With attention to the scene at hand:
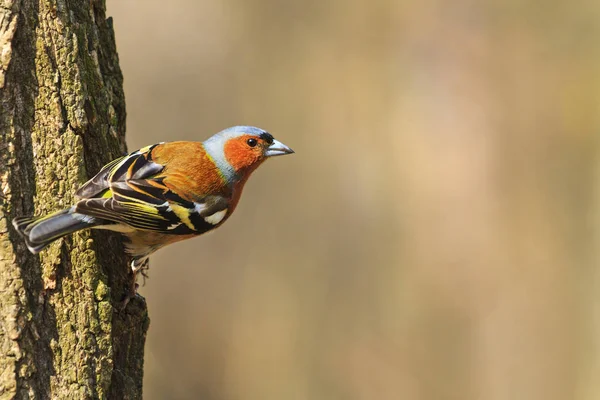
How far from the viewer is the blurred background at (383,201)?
8.04 metres

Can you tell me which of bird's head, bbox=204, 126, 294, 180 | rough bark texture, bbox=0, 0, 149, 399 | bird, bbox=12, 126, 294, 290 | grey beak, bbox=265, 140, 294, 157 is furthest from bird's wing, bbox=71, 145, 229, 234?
grey beak, bbox=265, 140, 294, 157

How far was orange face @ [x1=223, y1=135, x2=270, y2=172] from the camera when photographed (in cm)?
435

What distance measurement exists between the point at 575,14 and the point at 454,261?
10.7ft

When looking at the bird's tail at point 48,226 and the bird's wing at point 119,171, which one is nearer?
the bird's tail at point 48,226

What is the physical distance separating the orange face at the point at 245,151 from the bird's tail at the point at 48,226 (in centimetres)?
135

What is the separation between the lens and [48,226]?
2947mm

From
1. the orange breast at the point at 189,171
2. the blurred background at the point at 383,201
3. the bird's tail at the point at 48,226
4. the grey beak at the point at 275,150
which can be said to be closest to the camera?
the bird's tail at the point at 48,226

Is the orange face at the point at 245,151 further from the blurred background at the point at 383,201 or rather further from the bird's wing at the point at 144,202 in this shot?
the blurred background at the point at 383,201

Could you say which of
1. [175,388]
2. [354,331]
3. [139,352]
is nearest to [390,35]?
[354,331]

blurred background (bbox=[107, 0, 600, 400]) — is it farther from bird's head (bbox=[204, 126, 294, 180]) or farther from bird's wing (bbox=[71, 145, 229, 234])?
bird's wing (bbox=[71, 145, 229, 234])

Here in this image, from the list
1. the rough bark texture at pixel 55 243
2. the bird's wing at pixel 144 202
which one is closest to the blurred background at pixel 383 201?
the bird's wing at pixel 144 202

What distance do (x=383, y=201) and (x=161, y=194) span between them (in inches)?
224

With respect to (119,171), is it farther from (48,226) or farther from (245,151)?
(245,151)

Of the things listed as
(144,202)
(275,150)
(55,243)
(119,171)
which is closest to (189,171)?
(144,202)
